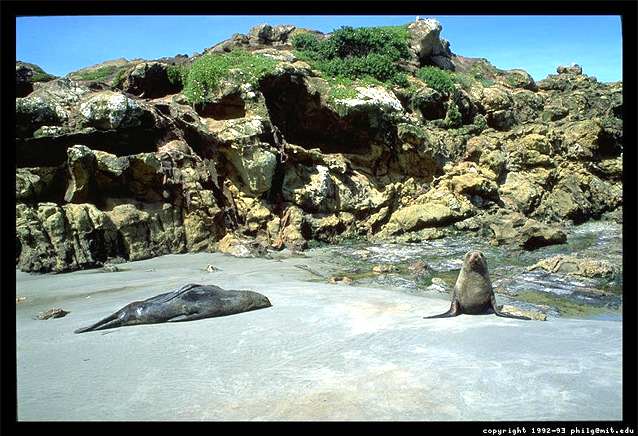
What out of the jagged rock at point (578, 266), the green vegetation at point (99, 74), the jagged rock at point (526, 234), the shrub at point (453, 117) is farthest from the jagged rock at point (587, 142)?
the green vegetation at point (99, 74)

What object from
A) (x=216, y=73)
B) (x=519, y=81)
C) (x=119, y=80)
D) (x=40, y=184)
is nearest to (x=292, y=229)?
(x=216, y=73)

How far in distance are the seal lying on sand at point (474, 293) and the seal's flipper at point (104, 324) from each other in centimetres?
362

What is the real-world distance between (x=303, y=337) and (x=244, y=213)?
951cm

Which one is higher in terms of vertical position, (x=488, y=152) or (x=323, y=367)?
(x=488, y=152)

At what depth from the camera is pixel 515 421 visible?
2945 millimetres

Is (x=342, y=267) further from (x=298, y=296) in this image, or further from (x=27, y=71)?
(x=27, y=71)

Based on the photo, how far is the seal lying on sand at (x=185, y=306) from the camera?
5262 millimetres

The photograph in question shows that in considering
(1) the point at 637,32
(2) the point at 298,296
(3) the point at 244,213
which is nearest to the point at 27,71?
(3) the point at 244,213

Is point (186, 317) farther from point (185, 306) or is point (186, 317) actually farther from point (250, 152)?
point (250, 152)

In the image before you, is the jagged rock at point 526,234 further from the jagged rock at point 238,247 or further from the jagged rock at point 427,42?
the jagged rock at point 427,42

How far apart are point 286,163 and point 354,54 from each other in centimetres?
625

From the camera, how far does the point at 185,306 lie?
219 inches

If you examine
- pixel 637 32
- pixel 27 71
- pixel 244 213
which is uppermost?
pixel 27 71

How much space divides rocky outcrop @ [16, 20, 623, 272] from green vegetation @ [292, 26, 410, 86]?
0.75 m
